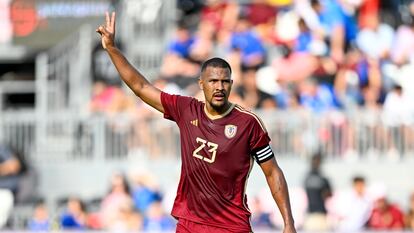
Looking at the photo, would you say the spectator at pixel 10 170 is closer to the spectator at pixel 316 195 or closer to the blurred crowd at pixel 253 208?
the blurred crowd at pixel 253 208

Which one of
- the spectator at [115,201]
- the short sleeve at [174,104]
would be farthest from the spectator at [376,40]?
the short sleeve at [174,104]

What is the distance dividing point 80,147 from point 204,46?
2529mm

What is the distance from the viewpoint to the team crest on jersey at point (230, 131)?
8039 millimetres

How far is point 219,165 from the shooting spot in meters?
8.02

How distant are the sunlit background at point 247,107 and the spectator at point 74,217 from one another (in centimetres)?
2

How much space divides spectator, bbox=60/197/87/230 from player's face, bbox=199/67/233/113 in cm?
865

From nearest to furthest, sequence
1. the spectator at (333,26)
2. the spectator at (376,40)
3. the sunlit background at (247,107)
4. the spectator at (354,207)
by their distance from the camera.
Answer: the spectator at (354,207) < the sunlit background at (247,107) < the spectator at (376,40) < the spectator at (333,26)

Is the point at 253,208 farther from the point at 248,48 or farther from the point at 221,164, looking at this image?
the point at 221,164

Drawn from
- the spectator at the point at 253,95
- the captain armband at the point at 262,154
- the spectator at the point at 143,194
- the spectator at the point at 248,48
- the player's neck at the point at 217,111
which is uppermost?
the spectator at the point at 248,48

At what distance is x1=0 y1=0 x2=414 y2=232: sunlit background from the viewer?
637 inches

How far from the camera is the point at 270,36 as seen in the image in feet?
58.3

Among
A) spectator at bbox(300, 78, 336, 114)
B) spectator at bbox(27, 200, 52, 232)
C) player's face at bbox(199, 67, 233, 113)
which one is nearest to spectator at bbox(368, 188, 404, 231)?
spectator at bbox(300, 78, 336, 114)

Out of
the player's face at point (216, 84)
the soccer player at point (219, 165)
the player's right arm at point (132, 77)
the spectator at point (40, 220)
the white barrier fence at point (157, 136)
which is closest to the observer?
the player's face at point (216, 84)

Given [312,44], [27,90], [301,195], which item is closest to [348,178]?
[301,195]
